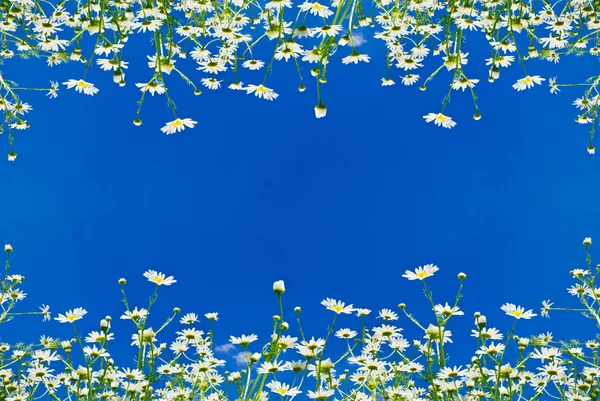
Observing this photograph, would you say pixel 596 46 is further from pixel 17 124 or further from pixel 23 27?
pixel 17 124

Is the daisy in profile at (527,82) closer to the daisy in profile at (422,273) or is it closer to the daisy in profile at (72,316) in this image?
the daisy in profile at (422,273)

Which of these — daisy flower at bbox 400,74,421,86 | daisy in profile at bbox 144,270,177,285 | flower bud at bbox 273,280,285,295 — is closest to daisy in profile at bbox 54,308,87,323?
daisy in profile at bbox 144,270,177,285

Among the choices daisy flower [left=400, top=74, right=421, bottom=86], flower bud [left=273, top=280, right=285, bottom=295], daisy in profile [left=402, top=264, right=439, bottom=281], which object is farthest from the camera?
daisy flower [left=400, top=74, right=421, bottom=86]

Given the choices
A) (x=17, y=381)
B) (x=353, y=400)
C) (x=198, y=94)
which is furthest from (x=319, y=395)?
(x=17, y=381)

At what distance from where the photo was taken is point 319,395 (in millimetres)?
2248

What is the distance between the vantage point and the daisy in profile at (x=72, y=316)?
2.98 meters

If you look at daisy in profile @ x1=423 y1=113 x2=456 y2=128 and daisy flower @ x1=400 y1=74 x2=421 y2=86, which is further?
daisy flower @ x1=400 y1=74 x2=421 y2=86

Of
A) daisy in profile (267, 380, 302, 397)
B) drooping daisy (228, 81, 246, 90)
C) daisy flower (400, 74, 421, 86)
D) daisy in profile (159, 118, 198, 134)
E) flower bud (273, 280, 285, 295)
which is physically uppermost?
daisy flower (400, 74, 421, 86)

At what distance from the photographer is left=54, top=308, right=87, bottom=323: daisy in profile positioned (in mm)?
2984

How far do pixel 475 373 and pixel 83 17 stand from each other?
2.67 meters

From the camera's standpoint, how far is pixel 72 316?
304cm

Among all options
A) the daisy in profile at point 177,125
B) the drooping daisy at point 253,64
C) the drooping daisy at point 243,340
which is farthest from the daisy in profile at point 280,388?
the drooping daisy at point 253,64

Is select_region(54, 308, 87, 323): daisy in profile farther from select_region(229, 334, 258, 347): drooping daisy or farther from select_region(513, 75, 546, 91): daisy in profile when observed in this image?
select_region(513, 75, 546, 91): daisy in profile

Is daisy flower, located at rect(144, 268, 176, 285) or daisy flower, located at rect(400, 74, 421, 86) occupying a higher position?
daisy flower, located at rect(400, 74, 421, 86)
